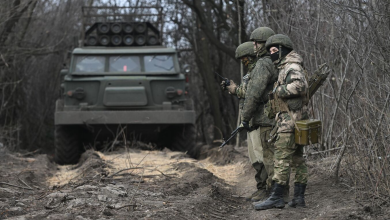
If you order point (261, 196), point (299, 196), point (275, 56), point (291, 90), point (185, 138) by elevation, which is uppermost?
point (275, 56)

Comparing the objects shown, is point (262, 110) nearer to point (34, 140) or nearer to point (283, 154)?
point (283, 154)

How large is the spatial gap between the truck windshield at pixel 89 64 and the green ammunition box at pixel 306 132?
20.5 feet

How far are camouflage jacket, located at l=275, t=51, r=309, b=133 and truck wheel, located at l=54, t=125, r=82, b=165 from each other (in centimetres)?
587

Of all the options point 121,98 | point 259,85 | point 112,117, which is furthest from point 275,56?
point 121,98

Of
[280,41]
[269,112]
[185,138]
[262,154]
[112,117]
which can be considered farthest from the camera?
[185,138]

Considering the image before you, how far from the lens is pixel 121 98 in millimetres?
10289

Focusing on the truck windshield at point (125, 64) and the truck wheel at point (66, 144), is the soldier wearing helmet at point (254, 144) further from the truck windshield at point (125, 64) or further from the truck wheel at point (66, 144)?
the truck wheel at point (66, 144)

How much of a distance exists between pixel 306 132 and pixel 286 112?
0.30 meters

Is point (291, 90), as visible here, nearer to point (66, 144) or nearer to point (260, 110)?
point (260, 110)

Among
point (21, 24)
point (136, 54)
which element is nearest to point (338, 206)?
point (136, 54)

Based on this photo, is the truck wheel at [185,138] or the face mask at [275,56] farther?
the truck wheel at [185,138]

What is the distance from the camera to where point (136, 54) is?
428 inches

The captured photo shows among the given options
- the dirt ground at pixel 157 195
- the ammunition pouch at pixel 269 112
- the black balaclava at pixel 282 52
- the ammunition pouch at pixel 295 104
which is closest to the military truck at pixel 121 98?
the dirt ground at pixel 157 195

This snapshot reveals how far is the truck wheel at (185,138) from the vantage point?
34.9 feet
